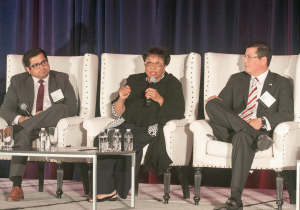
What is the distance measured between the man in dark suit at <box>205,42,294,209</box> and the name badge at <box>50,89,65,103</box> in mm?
1361

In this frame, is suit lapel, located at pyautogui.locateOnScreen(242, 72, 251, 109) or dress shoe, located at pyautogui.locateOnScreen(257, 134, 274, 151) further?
suit lapel, located at pyautogui.locateOnScreen(242, 72, 251, 109)

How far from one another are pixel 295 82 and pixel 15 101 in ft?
7.93

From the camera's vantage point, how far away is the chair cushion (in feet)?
10.0

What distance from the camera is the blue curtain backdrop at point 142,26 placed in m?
4.05

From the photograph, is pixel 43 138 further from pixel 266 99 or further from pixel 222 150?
pixel 266 99

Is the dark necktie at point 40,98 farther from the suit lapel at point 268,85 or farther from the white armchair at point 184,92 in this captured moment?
the suit lapel at point 268,85

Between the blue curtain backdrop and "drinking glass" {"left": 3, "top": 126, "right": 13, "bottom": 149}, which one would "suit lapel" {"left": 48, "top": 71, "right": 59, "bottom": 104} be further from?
"drinking glass" {"left": 3, "top": 126, "right": 13, "bottom": 149}

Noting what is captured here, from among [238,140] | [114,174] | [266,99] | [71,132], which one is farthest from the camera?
[71,132]

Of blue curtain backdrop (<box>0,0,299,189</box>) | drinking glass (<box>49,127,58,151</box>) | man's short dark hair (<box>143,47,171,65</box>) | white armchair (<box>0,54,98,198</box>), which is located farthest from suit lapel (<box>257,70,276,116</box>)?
drinking glass (<box>49,127,58,151</box>)

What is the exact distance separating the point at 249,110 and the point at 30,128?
1.77m

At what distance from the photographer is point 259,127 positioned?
10.2 feet

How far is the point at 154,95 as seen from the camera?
3289 millimetres

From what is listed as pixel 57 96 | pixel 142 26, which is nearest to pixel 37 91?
pixel 57 96

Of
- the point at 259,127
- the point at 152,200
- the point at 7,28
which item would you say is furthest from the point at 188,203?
the point at 7,28
